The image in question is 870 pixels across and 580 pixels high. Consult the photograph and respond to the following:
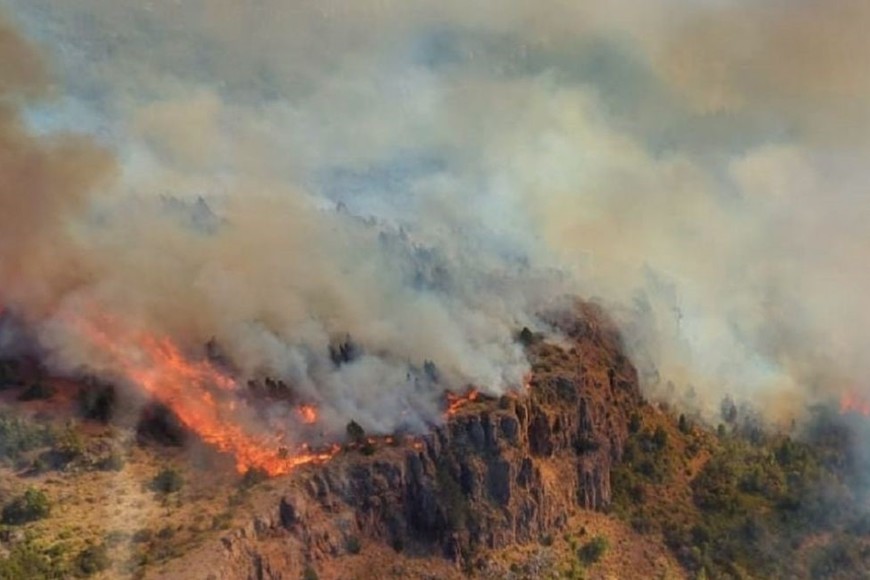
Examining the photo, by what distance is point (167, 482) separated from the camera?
97.6m

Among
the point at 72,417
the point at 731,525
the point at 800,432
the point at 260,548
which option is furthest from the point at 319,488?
the point at 800,432

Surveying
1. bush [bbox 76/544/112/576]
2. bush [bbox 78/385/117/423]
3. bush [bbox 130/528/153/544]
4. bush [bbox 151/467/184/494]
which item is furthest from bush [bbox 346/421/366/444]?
bush [bbox 76/544/112/576]

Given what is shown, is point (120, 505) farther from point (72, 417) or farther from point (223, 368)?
point (223, 368)

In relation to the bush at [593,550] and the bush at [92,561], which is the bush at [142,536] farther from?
the bush at [593,550]

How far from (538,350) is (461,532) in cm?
3398

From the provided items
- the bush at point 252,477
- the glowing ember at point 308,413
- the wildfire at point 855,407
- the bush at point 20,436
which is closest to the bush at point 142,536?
the bush at point 252,477

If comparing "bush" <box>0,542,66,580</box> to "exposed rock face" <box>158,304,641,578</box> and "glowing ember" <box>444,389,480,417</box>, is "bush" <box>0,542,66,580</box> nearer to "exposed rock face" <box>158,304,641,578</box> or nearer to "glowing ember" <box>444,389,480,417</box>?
"exposed rock face" <box>158,304,641,578</box>

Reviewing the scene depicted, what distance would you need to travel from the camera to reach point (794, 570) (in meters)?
131

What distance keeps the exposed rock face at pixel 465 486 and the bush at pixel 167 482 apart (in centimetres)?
793

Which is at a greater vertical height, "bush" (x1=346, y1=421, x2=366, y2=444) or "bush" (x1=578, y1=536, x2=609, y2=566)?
"bush" (x1=346, y1=421, x2=366, y2=444)

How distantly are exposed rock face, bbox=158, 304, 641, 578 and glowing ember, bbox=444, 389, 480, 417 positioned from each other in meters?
1.47

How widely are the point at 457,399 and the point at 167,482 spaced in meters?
34.8

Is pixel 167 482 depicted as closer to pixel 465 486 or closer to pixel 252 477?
pixel 252 477

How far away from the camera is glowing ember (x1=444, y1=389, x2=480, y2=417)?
116 meters
